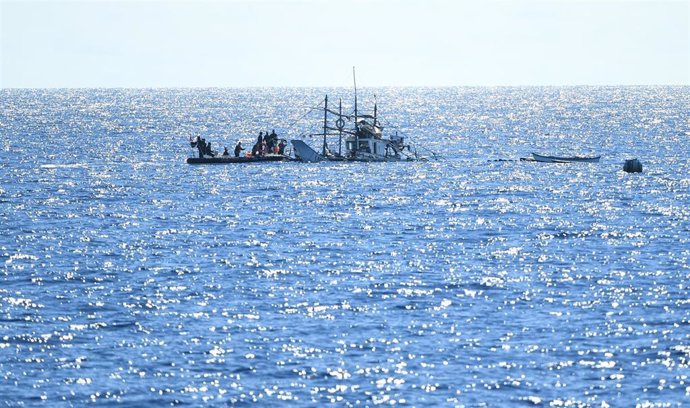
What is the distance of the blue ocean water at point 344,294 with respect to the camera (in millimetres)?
43312

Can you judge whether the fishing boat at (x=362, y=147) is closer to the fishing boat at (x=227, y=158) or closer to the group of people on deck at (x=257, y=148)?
the fishing boat at (x=227, y=158)


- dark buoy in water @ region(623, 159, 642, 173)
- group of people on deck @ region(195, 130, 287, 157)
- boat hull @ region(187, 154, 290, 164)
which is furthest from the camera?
group of people on deck @ region(195, 130, 287, 157)

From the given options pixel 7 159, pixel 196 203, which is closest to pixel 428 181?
pixel 196 203

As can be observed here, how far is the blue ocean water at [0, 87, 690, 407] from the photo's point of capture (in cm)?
4331

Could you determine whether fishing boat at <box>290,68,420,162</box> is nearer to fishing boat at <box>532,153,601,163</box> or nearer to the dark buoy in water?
fishing boat at <box>532,153,601,163</box>

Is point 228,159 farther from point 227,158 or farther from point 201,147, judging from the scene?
point 201,147

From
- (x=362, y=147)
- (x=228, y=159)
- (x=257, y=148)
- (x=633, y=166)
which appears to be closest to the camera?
(x=633, y=166)

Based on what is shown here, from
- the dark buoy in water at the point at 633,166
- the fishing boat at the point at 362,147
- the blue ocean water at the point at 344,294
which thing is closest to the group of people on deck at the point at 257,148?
the fishing boat at the point at 362,147

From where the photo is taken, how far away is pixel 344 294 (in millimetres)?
58938

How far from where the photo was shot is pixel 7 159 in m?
144

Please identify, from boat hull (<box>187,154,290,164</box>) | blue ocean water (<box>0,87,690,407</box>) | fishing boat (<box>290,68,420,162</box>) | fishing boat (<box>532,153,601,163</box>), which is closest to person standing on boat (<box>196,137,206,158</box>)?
boat hull (<box>187,154,290,164</box>)

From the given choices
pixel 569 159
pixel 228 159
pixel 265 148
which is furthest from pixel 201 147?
pixel 569 159

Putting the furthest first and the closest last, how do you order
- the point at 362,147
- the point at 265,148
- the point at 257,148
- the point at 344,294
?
the point at 265,148 → the point at 257,148 → the point at 362,147 → the point at 344,294

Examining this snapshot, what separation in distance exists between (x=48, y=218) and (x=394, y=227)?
970 inches
